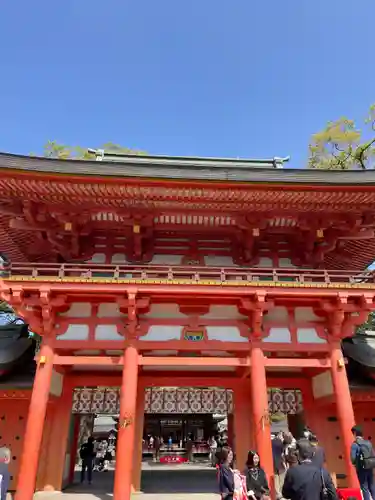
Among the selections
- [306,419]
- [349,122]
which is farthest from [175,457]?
[349,122]

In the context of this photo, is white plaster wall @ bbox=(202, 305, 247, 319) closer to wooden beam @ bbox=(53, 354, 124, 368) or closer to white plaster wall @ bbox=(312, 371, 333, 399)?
wooden beam @ bbox=(53, 354, 124, 368)

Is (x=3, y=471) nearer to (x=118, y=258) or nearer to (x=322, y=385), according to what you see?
(x=118, y=258)

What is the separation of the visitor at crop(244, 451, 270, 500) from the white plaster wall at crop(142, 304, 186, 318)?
4.67 meters

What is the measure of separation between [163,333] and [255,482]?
4.75 meters

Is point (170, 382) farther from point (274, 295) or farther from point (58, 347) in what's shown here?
point (274, 295)

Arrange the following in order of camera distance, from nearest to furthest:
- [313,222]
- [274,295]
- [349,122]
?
[274,295]
[313,222]
[349,122]

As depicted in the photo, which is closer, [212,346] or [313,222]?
[212,346]

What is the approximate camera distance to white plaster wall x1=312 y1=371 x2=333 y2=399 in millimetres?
10196

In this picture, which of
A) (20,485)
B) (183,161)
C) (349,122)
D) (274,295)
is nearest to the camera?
(20,485)

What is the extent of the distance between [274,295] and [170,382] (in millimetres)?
4061

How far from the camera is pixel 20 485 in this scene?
318 inches

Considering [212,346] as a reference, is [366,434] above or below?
below

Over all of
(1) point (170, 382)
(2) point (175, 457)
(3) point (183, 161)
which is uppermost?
(3) point (183, 161)

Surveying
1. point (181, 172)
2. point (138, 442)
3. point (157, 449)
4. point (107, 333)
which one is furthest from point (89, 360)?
point (157, 449)
